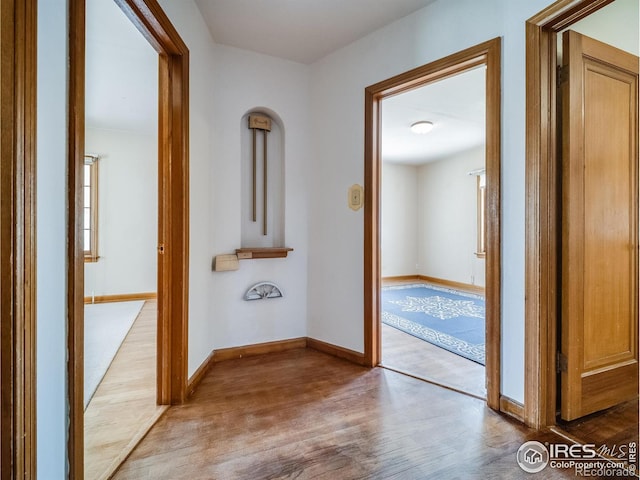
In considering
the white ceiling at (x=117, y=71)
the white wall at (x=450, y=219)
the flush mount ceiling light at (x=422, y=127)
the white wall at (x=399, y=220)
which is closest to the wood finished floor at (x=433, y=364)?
the flush mount ceiling light at (x=422, y=127)

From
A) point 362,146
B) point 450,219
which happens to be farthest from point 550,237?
point 450,219

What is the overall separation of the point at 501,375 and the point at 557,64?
5.91 feet

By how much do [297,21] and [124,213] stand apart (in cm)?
422

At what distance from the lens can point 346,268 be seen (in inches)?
107

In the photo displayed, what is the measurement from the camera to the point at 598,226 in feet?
6.02

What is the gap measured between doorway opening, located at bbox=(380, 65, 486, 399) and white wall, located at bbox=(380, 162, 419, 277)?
0.02m

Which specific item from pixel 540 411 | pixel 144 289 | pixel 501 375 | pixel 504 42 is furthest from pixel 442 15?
pixel 144 289

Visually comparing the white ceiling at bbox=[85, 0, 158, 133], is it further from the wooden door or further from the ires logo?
the ires logo

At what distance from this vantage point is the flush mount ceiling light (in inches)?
175

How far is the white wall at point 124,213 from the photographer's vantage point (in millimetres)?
4953

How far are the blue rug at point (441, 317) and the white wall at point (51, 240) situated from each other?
275 centimetres

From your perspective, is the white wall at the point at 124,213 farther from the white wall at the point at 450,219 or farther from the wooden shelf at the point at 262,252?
the white wall at the point at 450,219

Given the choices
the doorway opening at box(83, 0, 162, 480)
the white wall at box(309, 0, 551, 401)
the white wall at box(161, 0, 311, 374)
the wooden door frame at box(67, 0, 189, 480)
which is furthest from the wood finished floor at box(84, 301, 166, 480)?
the white wall at box(309, 0, 551, 401)

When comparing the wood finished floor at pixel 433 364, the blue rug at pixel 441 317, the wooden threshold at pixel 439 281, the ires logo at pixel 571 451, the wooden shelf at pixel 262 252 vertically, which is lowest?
the ires logo at pixel 571 451
